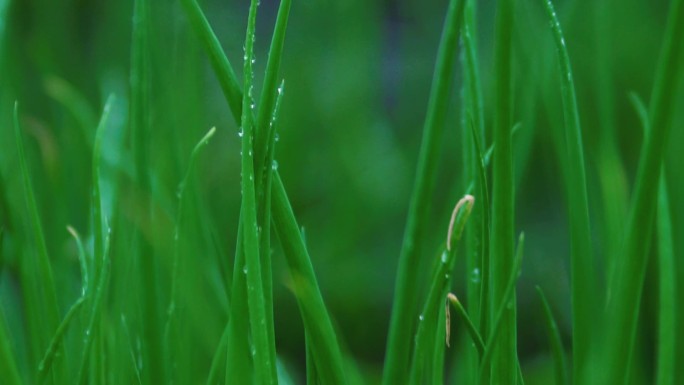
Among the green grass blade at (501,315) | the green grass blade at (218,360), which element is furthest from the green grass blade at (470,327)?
the green grass blade at (218,360)

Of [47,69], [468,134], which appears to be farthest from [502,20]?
[47,69]

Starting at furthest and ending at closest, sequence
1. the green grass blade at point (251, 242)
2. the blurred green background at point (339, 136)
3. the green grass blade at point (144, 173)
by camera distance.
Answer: the blurred green background at point (339, 136) → the green grass blade at point (144, 173) → the green grass blade at point (251, 242)

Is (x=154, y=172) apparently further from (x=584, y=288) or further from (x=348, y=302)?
(x=584, y=288)

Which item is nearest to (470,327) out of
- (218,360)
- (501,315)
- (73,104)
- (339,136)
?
(501,315)

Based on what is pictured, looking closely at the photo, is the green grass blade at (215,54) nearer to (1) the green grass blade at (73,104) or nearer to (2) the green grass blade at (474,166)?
(2) the green grass blade at (474,166)

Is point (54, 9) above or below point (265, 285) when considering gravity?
above

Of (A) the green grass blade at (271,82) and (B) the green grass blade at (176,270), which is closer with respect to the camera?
(A) the green grass blade at (271,82)
